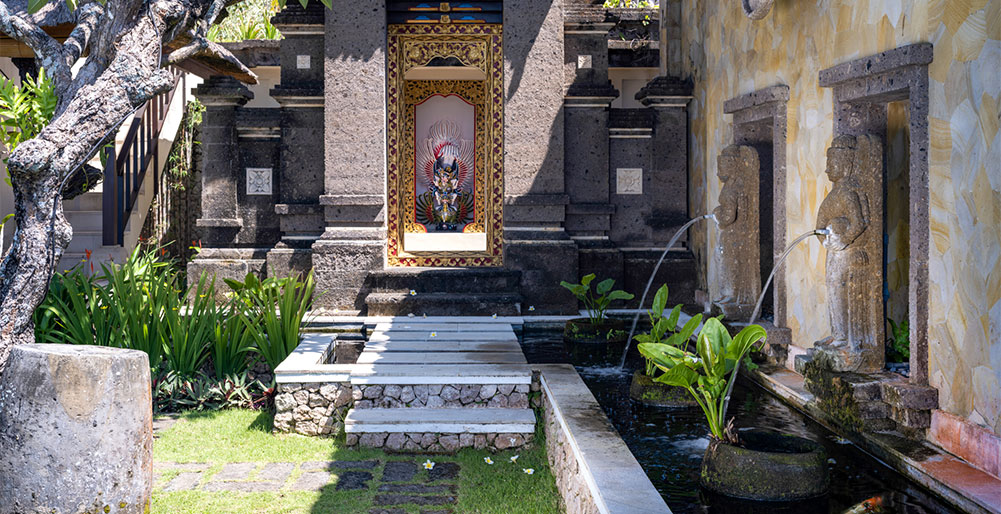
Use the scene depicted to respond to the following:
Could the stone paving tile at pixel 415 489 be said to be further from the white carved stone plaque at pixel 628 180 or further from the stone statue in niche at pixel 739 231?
the white carved stone plaque at pixel 628 180

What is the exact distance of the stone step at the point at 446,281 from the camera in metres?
9.82

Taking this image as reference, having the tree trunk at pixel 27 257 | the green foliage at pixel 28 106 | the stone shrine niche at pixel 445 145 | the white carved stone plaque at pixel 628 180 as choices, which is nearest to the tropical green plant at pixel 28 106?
the green foliage at pixel 28 106

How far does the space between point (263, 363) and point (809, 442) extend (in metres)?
4.88

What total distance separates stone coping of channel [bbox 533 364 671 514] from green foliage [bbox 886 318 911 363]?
207 centimetres

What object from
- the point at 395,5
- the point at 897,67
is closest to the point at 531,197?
the point at 395,5

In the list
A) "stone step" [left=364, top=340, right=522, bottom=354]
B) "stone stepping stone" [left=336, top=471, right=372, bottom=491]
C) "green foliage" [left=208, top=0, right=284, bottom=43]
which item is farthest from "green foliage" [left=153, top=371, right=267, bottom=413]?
"green foliage" [left=208, top=0, right=284, bottom=43]

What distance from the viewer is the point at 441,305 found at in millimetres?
9625

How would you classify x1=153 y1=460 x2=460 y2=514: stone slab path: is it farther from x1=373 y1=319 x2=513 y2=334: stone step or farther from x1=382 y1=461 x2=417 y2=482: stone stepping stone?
x1=373 y1=319 x2=513 y2=334: stone step

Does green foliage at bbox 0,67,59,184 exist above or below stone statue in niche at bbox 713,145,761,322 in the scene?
above

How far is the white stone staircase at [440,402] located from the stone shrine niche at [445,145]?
3.65m

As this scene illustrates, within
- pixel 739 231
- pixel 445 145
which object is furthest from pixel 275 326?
pixel 445 145

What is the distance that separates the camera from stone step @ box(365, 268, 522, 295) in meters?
9.82

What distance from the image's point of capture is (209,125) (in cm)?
1034

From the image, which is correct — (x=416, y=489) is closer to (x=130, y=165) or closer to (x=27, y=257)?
(x=27, y=257)
